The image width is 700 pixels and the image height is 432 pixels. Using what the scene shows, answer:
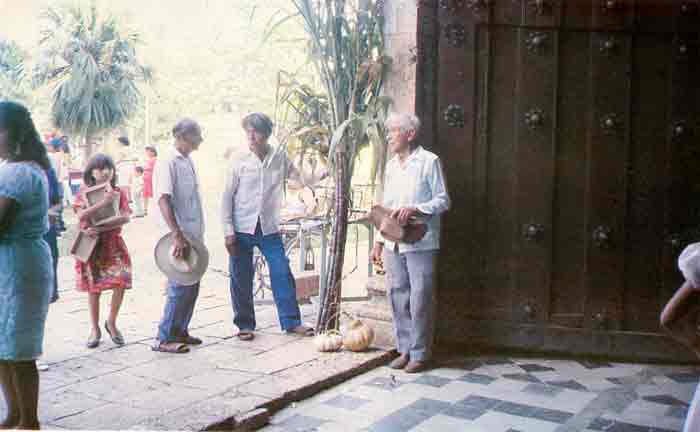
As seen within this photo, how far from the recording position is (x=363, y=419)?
3.54 meters

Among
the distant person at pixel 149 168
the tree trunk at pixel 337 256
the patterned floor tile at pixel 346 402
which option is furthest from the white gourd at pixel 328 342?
the distant person at pixel 149 168

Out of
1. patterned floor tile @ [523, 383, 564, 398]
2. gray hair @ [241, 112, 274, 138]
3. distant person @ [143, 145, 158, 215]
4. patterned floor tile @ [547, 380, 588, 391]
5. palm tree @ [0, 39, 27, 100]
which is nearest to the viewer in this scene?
patterned floor tile @ [523, 383, 564, 398]

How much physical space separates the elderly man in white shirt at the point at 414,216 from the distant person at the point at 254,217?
85cm


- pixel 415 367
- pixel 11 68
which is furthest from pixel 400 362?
pixel 11 68

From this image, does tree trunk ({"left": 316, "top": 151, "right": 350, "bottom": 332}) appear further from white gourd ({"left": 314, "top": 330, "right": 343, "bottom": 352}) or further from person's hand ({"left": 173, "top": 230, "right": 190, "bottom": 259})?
person's hand ({"left": 173, "top": 230, "right": 190, "bottom": 259})

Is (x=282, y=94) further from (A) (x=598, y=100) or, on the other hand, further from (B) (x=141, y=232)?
(B) (x=141, y=232)

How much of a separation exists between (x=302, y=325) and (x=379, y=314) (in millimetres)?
535

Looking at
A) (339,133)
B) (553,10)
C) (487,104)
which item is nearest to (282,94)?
(339,133)

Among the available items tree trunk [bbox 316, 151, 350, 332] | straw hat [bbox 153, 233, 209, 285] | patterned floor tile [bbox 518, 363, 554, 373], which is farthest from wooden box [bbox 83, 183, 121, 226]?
patterned floor tile [bbox 518, 363, 554, 373]

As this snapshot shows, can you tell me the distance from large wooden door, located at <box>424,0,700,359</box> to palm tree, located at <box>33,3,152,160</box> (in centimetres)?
582

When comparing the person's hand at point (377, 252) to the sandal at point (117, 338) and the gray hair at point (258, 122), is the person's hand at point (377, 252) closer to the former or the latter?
the gray hair at point (258, 122)

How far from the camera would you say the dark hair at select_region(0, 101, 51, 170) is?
2.72m

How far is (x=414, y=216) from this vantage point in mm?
4188

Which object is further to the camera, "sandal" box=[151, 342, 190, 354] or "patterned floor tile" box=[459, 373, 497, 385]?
"sandal" box=[151, 342, 190, 354]
